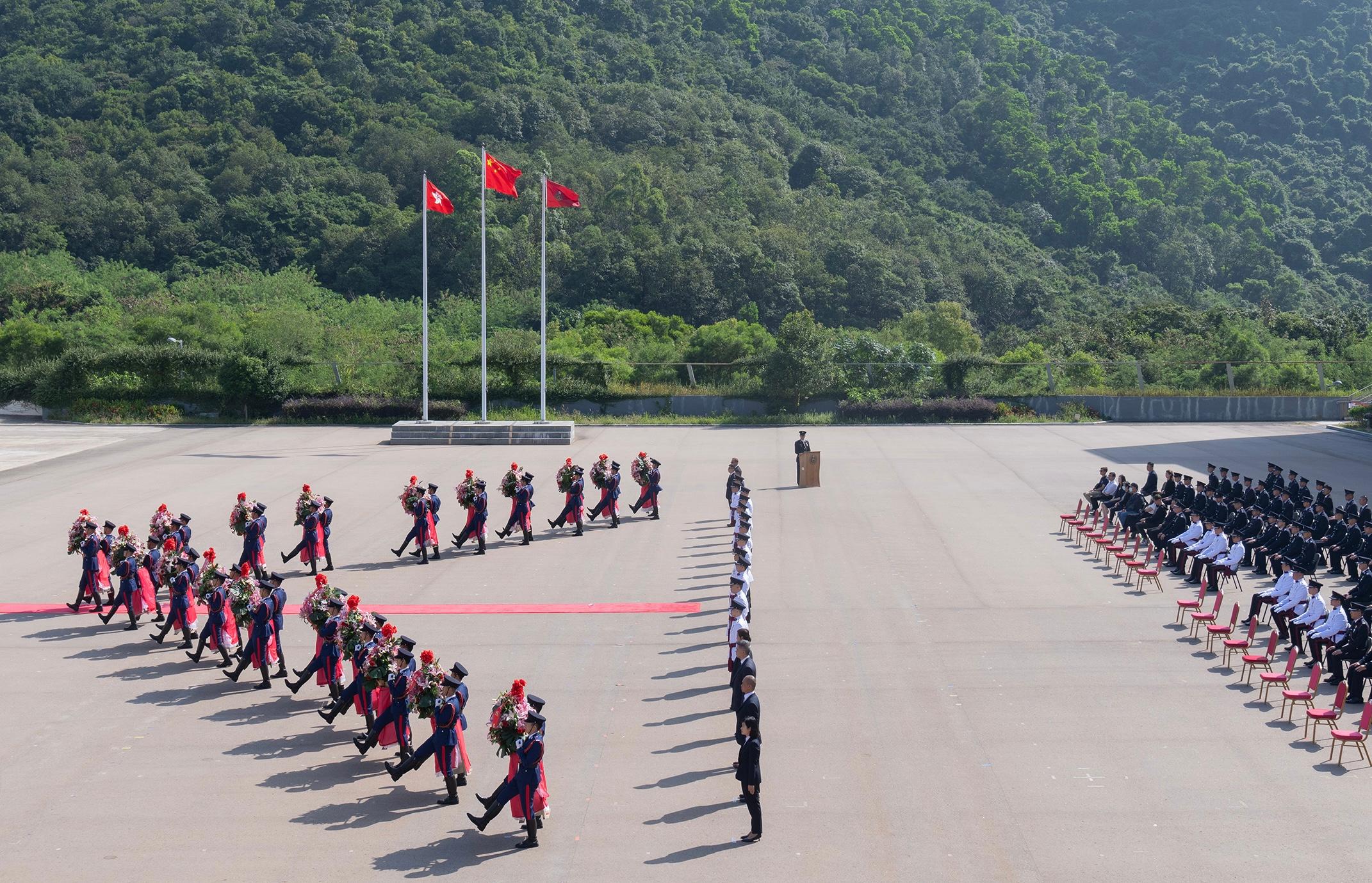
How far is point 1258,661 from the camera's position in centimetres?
1335

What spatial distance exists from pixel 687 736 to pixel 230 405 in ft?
98.6

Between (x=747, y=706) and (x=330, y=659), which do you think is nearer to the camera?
(x=747, y=706)

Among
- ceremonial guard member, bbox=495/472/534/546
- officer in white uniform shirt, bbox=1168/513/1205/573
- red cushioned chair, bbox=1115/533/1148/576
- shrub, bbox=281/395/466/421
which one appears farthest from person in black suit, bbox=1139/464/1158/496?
shrub, bbox=281/395/466/421

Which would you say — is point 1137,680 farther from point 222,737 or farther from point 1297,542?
point 222,737

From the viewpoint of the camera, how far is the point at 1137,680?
13.6 m

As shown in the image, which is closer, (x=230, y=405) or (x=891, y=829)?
(x=891, y=829)

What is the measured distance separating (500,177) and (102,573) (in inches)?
650

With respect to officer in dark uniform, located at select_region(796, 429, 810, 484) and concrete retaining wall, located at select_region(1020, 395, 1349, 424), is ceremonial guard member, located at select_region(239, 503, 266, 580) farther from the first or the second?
concrete retaining wall, located at select_region(1020, 395, 1349, 424)

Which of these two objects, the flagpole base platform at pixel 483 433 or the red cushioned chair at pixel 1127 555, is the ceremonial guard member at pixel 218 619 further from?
the flagpole base platform at pixel 483 433

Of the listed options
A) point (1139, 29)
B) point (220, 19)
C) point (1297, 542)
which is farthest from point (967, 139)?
point (1297, 542)

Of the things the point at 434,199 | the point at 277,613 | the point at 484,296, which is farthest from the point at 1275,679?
the point at 434,199

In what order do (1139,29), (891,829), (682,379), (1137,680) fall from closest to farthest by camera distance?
1. (891,829)
2. (1137,680)
3. (682,379)
4. (1139,29)

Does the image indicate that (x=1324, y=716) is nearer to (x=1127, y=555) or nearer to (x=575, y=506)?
(x=1127, y=555)

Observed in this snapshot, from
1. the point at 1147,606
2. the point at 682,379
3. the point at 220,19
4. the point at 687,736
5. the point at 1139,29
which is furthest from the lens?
the point at 1139,29
